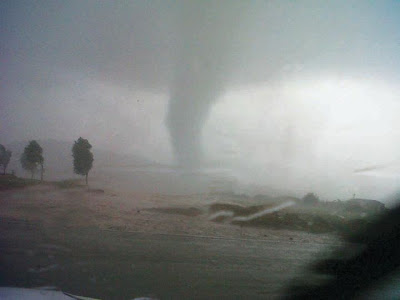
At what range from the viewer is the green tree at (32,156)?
11.8 m

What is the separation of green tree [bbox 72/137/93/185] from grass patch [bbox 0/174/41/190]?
1.16 metres

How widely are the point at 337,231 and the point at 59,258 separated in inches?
286

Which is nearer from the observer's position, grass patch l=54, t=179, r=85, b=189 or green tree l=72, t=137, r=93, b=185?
green tree l=72, t=137, r=93, b=185

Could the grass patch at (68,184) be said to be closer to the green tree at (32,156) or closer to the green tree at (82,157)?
the green tree at (82,157)

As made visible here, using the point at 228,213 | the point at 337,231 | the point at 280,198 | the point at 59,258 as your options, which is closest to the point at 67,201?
the point at 59,258

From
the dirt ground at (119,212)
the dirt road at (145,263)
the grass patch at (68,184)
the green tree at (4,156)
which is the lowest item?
the dirt road at (145,263)

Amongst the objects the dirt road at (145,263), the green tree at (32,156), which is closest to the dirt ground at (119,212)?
the dirt road at (145,263)

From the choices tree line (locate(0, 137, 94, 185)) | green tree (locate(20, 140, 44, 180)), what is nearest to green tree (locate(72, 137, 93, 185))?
tree line (locate(0, 137, 94, 185))

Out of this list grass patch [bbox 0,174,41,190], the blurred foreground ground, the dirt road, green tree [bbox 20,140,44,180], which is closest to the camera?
the dirt road

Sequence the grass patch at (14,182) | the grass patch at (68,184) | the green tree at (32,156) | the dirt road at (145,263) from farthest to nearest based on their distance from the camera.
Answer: the grass patch at (68,184), the grass patch at (14,182), the green tree at (32,156), the dirt road at (145,263)

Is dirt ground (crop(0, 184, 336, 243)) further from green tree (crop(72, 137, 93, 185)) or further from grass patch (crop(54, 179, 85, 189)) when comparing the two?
green tree (crop(72, 137, 93, 185))

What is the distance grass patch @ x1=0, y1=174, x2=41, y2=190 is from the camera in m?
12.0

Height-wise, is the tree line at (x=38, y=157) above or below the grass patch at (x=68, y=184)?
above

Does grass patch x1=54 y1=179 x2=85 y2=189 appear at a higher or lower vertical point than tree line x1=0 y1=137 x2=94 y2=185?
lower
